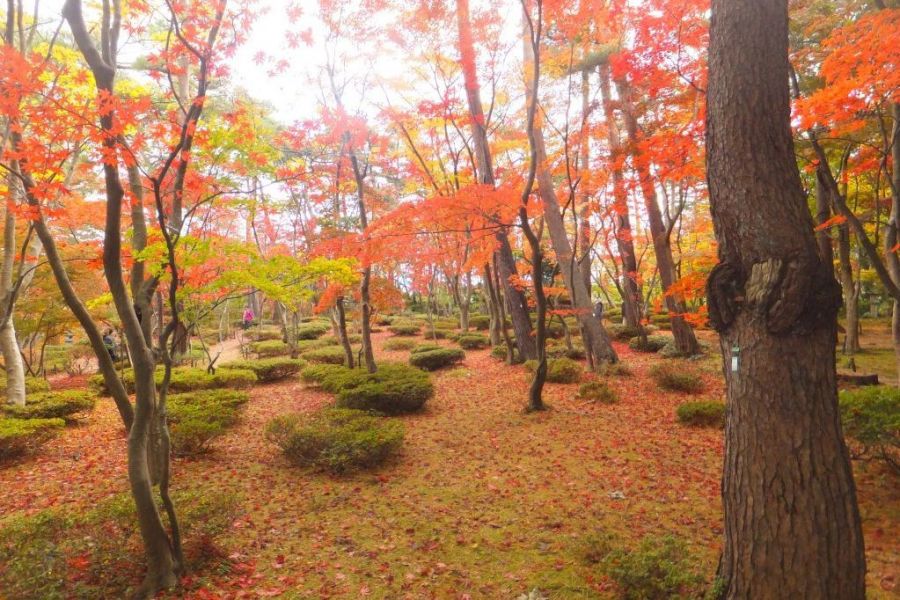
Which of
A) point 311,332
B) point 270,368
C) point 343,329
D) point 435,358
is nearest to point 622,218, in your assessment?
point 435,358

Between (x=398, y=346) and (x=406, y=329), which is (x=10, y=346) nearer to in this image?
(x=398, y=346)

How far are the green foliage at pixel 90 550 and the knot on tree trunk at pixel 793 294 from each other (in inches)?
166

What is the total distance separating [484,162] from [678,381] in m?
6.16

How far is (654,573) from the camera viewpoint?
2.96 m

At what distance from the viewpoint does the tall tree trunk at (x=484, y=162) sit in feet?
29.9

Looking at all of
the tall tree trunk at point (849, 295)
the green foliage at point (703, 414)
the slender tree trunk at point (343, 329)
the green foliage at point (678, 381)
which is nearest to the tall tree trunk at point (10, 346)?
the slender tree trunk at point (343, 329)

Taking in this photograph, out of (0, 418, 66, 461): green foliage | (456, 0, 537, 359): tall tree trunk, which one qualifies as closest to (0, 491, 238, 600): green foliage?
(0, 418, 66, 461): green foliage

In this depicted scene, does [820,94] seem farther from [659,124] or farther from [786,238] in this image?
[786,238]

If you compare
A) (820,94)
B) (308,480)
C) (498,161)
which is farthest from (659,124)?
(308,480)

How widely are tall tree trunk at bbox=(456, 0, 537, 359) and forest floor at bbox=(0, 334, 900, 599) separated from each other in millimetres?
3941

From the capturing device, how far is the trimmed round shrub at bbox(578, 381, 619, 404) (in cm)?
797

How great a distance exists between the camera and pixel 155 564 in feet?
10.4

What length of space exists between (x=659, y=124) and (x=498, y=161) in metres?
5.63

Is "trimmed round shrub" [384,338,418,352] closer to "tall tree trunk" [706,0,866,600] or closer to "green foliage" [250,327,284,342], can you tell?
"green foliage" [250,327,284,342]
